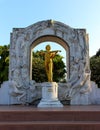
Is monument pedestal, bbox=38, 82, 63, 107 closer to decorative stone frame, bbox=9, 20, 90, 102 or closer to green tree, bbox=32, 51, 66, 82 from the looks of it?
decorative stone frame, bbox=9, 20, 90, 102

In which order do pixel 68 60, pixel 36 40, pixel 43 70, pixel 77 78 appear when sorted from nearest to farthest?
pixel 77 78
pixel 68 60
pixel 36 40
pixel 43 70

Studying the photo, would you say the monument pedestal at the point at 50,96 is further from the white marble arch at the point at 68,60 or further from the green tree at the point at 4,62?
the green tree at the point at 4,62

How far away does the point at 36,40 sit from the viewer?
1650 centimetres

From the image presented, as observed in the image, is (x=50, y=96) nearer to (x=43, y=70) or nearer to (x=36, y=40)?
(x=36, y=40)

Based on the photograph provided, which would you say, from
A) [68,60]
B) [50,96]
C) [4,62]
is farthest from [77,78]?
[4,62]

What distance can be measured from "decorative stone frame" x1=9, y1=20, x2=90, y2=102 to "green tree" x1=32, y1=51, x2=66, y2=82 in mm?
14934

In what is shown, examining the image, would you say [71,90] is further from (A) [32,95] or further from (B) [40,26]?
(B) [40,26]

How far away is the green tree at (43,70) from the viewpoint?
103ft

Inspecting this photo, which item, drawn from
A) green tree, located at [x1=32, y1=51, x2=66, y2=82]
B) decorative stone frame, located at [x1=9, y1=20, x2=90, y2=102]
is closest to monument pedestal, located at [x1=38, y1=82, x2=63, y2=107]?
decorative stone frame, located at [x1=9, y1=20, x2=90, y2=102]

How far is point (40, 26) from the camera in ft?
53.3

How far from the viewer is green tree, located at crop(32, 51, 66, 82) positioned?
31.4m

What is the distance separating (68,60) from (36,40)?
89.9 inches
